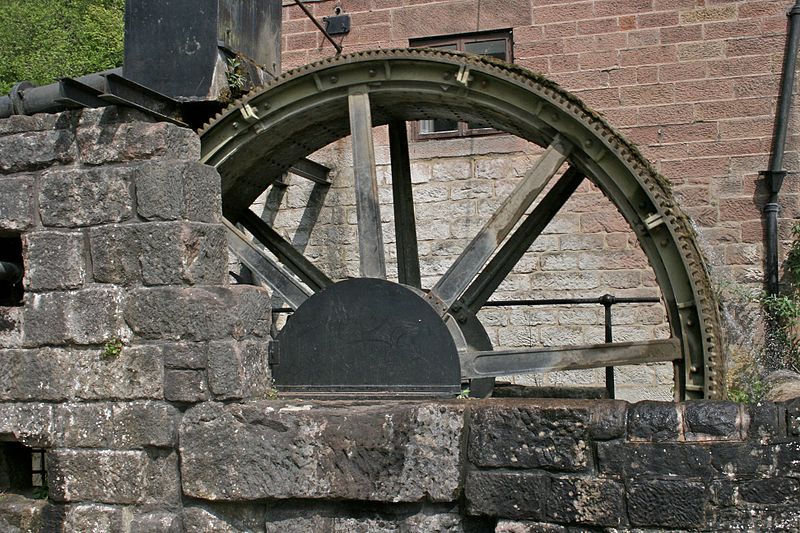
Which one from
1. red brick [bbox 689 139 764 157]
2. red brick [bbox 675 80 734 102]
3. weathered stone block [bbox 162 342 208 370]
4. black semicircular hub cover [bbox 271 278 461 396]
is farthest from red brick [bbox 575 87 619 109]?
weathered stone block [bbox 162 342 208 370]

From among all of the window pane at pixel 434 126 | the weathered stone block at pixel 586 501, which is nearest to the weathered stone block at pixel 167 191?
the weathered stone block at pixel 586 501

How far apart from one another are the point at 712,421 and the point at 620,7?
590cm

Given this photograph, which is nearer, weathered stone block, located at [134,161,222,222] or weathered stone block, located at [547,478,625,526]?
weathered stone block, located at [547,478,625,526]

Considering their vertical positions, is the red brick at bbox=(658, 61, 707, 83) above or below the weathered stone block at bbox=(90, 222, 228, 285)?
above

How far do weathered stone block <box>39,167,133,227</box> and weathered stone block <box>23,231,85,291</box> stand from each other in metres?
0.07

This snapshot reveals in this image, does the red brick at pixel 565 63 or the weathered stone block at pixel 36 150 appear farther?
the red brick at pixel 565 63

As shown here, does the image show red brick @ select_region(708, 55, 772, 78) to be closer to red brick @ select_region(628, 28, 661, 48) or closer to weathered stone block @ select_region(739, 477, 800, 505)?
red brick @ select_region(628, 28, 661, 48)

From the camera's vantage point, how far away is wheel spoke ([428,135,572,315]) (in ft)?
18.2

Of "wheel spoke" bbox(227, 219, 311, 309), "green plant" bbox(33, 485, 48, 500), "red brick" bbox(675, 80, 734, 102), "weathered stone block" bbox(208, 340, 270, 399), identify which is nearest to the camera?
"weathered stone block" bbox(208, 340, 270, 399)

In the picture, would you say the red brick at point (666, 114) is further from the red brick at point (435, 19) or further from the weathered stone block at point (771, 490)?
the weathered stone block at point (771, 490)

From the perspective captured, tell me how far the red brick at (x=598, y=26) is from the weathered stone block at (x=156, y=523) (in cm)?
611

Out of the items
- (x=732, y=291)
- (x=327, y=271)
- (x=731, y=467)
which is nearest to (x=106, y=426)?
(x=731, y=467)

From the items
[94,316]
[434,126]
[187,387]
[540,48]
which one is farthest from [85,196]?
[540,48]

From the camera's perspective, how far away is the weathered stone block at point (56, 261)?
172 inches
